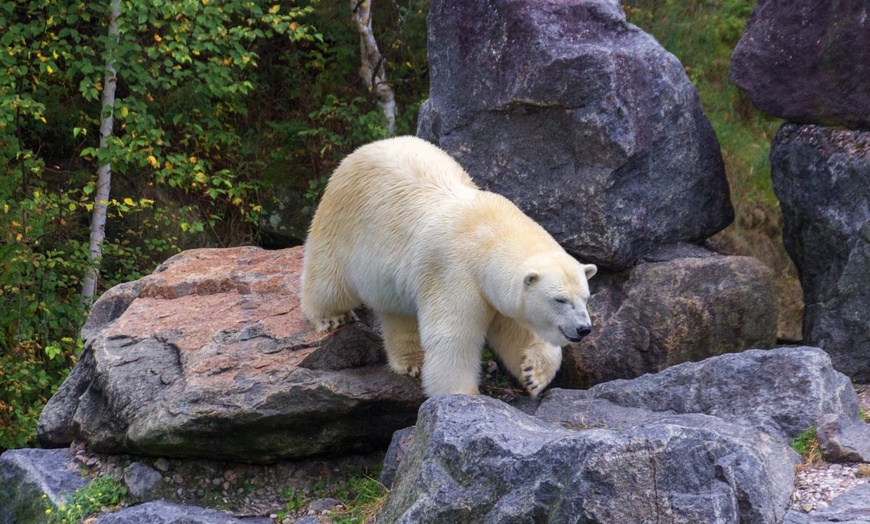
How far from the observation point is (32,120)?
33.3 feet

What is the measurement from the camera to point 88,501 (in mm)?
5551

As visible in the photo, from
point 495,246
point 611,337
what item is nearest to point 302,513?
point 495,246

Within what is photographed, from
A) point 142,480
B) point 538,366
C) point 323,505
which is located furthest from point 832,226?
point 142,480

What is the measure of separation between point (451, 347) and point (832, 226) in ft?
9.08

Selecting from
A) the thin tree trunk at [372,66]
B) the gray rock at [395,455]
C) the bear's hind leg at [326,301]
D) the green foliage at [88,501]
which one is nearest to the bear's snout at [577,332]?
the gray rock at [395,455]

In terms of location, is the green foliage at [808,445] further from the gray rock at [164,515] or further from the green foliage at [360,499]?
the gray rock at [164,515]

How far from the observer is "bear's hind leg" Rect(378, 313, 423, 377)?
570cm

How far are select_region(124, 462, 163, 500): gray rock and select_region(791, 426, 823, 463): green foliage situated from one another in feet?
11.8

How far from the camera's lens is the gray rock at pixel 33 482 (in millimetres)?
5656

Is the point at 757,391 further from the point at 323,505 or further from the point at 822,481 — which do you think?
the point at 323,505

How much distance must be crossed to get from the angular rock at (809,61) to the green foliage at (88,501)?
4874 millimetres

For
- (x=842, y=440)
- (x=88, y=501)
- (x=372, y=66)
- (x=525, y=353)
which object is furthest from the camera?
(x=372, y=66)

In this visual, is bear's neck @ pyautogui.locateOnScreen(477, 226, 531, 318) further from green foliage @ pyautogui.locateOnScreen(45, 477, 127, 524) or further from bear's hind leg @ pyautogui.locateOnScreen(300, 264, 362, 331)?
green foliage @ pyautogui.locateOnScreen(45, 477, 127, 524)

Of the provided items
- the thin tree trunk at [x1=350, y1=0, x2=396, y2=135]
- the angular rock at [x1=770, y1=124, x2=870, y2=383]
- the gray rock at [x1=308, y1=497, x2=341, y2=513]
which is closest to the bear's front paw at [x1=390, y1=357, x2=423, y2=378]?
the gray rock at [x1=308, y1=497, x2=341, y2=513]
